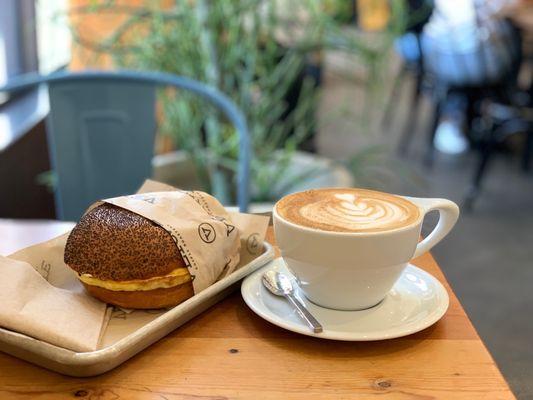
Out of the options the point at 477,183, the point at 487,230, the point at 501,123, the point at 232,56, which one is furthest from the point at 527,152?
the point at 232,56

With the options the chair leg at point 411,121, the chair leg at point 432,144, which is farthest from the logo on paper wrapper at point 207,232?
the chair leg at point 411,121

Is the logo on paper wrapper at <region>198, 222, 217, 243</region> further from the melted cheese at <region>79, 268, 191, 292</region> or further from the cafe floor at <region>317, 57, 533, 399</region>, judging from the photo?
the cafe floor at <region>317, 57, 533, 399</region>

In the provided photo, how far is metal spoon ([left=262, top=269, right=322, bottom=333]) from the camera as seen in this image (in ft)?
1.85

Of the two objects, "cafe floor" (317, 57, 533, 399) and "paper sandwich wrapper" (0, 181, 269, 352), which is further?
"cafe floor" (317, 57, 533, 399)

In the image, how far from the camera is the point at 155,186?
29.2 inches

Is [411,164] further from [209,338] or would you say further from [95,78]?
[209,338]

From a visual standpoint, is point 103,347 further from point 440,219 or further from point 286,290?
point 440,219

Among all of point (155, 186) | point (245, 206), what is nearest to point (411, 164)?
point (245, 206)

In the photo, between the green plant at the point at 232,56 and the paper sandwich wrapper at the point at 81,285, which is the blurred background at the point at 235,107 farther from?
the paper sandwich wrapper at the point at 81,285

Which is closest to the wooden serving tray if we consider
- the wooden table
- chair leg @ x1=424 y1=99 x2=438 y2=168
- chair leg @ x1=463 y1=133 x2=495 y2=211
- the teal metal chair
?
the wooden table

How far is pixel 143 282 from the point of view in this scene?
0.57 m

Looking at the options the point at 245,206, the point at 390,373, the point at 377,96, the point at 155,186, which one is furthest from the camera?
the point at 377,96

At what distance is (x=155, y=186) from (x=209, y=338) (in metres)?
0.23

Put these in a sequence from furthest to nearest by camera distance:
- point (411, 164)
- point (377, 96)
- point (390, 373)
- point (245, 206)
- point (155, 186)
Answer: point (411, 164), point (377, 96), point (245, 206), point (155, 186), point (390, 373)
